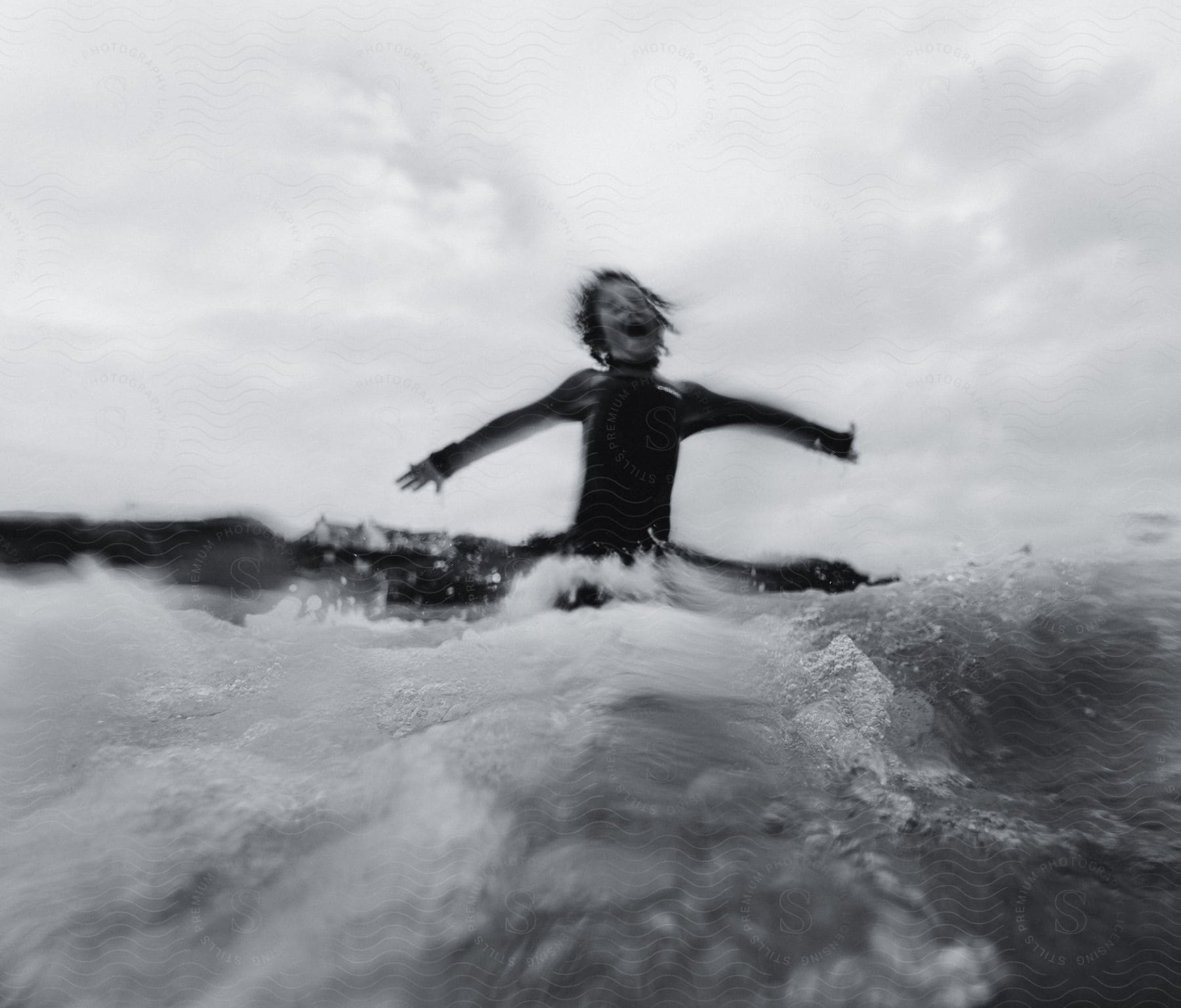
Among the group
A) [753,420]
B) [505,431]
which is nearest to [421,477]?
[505,431]

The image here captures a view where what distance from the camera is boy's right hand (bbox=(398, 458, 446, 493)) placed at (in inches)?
112

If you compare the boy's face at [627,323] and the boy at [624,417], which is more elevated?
the boy's face at [627,323]

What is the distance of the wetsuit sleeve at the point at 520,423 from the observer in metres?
2.86

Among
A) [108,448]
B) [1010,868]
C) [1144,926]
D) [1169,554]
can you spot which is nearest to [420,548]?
[108,448]

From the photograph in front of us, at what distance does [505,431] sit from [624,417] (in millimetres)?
455

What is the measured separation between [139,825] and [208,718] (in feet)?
1.29

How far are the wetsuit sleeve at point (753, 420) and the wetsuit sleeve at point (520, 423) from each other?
400 mm

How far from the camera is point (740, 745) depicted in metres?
2.78

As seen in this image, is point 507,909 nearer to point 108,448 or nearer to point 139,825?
A: point 139,825

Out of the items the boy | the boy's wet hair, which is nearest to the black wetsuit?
the boy

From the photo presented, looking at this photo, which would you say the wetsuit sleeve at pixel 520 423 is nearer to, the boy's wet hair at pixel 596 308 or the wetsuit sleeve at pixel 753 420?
the boy's wet hair at pixel 596 308

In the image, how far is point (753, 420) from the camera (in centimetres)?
294

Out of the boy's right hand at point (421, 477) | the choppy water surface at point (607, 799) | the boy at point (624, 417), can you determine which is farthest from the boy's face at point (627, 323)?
the choppy water surface at point (607, 799)

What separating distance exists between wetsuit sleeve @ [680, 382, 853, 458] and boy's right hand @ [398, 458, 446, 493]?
0.94m
